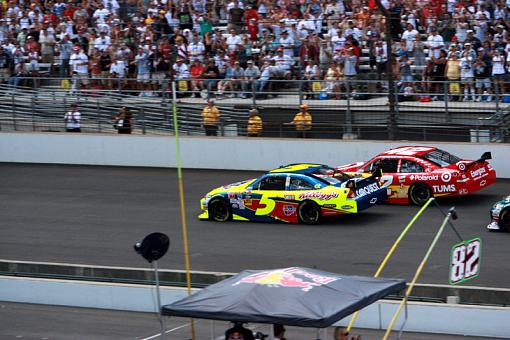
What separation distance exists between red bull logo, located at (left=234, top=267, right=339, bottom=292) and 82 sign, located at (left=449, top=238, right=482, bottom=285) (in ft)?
7.80

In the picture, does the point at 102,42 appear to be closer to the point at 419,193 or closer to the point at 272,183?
the point at 272,183

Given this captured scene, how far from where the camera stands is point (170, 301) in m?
16.7

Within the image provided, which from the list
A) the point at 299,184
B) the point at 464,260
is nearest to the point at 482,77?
the point at 299,184

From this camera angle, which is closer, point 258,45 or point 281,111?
point 281,111

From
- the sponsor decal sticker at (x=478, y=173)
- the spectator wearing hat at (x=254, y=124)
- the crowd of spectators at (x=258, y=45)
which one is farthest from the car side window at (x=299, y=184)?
the crowd of spectators at (x=258, y=45)

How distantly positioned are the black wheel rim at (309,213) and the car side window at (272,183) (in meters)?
0.61

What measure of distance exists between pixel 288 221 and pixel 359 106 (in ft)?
21.2

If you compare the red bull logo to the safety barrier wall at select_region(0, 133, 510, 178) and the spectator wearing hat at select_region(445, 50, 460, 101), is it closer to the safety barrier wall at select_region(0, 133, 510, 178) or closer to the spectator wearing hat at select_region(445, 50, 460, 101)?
the safety barrier wall at select_region(0, 133, 510, 178)

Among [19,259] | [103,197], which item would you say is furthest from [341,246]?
[103,197]

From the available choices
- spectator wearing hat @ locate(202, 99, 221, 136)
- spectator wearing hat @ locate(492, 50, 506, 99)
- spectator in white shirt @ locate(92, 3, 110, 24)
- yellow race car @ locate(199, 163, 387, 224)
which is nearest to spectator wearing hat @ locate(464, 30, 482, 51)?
spectator wearing hat @ locate(492, 50, 506, 99)

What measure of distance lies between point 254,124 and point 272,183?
5726 millimetres

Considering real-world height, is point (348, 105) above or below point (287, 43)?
below

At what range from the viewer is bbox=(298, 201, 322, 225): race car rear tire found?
22406mm

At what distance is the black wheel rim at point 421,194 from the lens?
75.9ft
